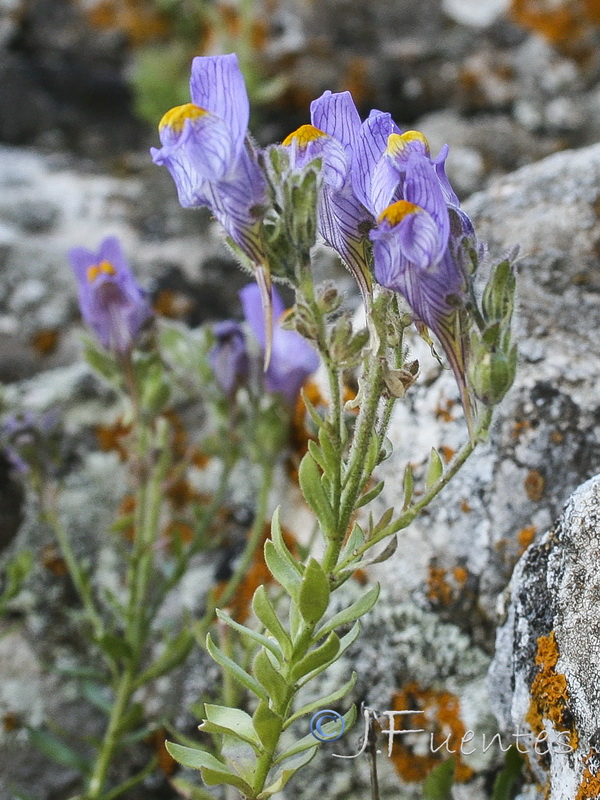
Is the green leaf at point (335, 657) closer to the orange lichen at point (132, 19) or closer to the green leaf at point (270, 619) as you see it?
the green leaf at point (270, 619)

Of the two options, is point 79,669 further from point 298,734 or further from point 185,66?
point 185,66

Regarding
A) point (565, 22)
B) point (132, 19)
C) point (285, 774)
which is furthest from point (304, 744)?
point (132, 19)

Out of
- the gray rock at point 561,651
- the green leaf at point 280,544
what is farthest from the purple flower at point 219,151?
the gray rock at point 561,651

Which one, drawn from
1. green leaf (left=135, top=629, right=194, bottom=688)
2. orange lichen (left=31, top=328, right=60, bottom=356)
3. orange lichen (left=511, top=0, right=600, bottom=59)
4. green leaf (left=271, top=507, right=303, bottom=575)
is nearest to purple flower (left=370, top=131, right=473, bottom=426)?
green leaf (left=271, top=507, right=303, bottom=575)

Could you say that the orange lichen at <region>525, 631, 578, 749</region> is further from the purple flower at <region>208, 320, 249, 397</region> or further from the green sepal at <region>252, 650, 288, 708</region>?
the purple flower at <region>208, 320, 249, 397</region>

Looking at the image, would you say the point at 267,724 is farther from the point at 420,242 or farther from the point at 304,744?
the point at 420,242

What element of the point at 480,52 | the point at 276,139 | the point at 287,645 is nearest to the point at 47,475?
the point at 287,645
